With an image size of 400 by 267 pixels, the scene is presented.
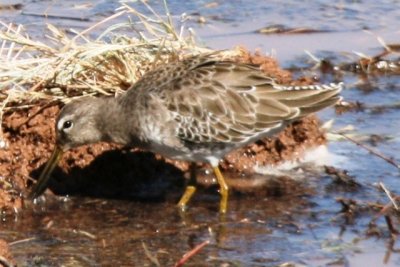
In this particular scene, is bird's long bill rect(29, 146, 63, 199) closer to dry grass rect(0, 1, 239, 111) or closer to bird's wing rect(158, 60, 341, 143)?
dry grass rect(0, 1, 239, 111)

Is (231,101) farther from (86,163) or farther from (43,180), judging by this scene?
(43,180)

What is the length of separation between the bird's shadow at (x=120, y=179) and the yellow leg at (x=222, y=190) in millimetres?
396

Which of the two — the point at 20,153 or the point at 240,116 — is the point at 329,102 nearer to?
the point at 240,116

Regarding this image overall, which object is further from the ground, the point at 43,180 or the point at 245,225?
the point at 43,180

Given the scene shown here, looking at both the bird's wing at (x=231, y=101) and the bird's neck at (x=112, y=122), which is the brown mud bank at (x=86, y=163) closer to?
the bird's neck at (x=112, y=122)

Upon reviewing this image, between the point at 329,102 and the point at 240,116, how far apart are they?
24.2 inches

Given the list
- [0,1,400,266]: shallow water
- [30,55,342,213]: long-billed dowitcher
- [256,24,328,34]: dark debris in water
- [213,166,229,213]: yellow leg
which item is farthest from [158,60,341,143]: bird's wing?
[256,24,328,34]: dark debris in water

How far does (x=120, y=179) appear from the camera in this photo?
28.4 ft

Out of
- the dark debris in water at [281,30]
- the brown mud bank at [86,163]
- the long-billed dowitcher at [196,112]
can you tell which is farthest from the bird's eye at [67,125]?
the dark debris in water at [281,30]

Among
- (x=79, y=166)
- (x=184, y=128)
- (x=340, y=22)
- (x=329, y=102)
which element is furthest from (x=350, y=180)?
(x=340, y=22)

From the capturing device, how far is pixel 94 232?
7758 mm

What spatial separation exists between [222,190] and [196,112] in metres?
0.55

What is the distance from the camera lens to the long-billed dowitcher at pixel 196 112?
819 centimetres

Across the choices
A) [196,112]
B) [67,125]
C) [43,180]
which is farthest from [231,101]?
[43,180]
